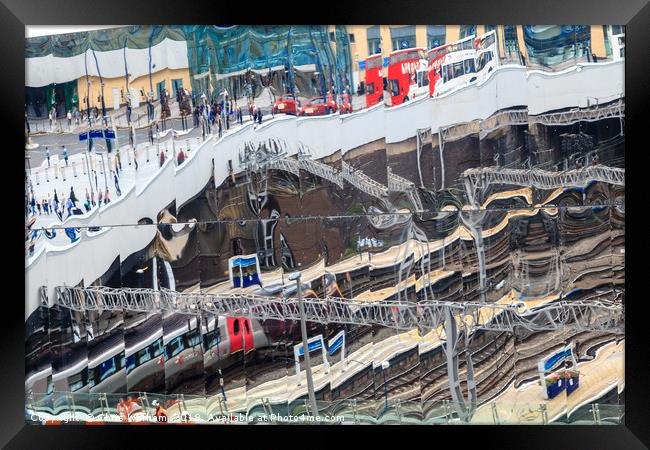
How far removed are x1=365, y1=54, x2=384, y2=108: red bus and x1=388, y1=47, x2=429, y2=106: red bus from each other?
76 mm

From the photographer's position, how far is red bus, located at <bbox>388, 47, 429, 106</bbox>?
6.94 m

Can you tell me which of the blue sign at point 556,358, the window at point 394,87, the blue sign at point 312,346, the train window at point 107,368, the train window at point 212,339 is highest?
the window at point 394,87

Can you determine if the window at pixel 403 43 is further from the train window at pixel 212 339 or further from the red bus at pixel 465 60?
the train window at pixel 212 339

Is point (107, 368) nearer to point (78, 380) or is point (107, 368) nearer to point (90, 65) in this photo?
point (78, 380)

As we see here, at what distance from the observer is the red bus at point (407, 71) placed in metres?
6.94

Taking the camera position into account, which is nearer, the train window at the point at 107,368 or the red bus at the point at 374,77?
the red bus at the point at 374,77

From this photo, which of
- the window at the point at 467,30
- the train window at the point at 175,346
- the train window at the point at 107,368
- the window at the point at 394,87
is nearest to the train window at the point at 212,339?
the train window at the point at 175,346

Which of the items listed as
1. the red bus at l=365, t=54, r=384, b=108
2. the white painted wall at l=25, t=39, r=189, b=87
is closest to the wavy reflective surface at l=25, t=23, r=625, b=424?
the red bus at l=365, t=54, r=384, b=108

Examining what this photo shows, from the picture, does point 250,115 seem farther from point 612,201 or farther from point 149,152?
point 612,201

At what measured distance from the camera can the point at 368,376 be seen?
22.9 ft

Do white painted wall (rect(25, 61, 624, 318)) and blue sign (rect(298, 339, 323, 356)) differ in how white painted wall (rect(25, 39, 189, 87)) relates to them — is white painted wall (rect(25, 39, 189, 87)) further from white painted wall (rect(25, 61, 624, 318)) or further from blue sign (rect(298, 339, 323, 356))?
blue sign (rect(298, 339, 323, 356))
